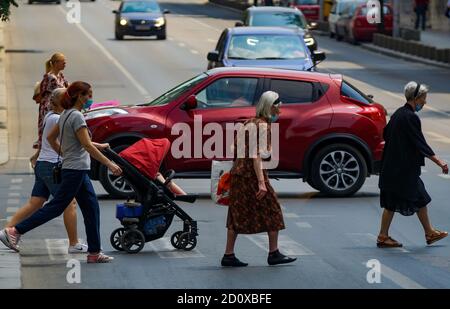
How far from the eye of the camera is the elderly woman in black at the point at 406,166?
14602mm

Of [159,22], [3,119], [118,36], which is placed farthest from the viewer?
[118,36]

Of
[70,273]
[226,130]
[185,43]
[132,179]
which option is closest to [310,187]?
[226,130]

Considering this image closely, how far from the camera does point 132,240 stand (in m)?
14.2

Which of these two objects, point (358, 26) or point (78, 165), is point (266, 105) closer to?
point (78, 165)

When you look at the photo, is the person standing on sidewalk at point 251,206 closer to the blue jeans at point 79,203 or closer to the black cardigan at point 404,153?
the blue jeans at point 79,203

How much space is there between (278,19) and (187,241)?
25.7 metres

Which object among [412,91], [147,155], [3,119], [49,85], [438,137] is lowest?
[3,119]

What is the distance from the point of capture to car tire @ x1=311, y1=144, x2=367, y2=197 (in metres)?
19.0

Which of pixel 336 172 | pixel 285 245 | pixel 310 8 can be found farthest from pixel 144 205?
pixel 310 8

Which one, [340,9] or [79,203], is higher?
[79,203]

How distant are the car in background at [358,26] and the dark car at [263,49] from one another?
28.3 m

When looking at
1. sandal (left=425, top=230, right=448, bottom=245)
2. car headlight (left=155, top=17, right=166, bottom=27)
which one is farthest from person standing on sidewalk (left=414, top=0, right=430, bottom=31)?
sandal (left=425, top=230, right=448, bottom=245)

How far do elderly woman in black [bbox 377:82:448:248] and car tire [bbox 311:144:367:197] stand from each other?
164 inches

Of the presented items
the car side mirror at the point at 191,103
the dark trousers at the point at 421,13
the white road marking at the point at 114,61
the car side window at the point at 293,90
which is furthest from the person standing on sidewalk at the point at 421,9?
the car side mirror at the point at 191,103
